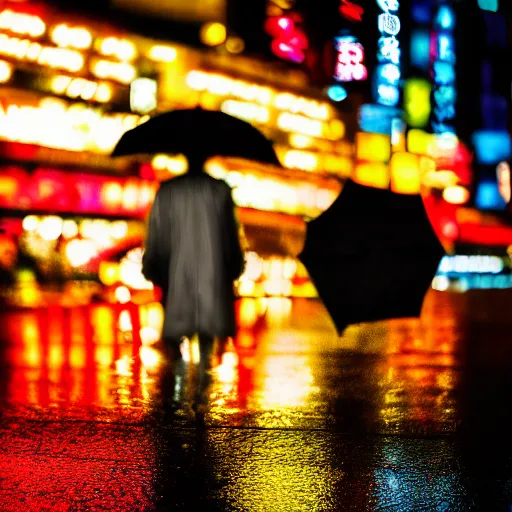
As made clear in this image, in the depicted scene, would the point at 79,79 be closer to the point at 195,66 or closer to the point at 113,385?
the point at 195,66

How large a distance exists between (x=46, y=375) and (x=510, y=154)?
190 ft

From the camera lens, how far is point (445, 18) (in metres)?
56.2

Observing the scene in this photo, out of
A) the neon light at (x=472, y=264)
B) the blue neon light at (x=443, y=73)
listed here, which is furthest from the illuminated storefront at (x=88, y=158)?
the neon light at (x=472, y=264)

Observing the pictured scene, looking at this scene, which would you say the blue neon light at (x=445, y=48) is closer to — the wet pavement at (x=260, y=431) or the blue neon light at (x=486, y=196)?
the blue neon light at (x=486, y=196)

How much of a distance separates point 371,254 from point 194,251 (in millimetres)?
1548

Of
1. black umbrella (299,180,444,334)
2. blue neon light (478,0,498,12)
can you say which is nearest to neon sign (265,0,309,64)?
blue neon light (478,0,498,12)

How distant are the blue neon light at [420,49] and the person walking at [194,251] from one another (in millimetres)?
48873

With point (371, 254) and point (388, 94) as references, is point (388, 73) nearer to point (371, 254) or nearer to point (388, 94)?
point (388, 94)

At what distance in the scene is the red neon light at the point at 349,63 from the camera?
44781 millimetres

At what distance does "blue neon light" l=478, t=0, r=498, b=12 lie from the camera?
63.2 meters

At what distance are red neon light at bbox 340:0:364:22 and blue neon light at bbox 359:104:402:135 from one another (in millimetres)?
5072

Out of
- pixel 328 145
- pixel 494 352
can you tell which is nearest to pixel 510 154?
pixel 328 145

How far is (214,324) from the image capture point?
723cm

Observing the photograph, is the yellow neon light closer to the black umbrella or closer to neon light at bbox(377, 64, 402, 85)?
neon light at bbox(377, 64, 402, 85)
